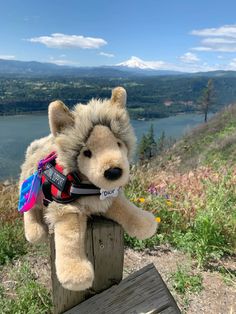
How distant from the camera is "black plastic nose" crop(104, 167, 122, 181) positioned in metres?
1.51

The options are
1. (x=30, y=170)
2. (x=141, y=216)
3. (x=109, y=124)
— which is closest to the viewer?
(x=109, y=124)

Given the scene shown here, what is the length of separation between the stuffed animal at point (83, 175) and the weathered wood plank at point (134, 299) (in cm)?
33

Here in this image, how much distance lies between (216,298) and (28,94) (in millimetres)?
125990

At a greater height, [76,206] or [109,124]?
[109,124]

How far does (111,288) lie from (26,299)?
1327 mm

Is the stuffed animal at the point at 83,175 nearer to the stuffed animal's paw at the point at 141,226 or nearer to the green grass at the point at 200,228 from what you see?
the stuffed animal's paw at the point at 141,226

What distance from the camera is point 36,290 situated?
10.2 ft

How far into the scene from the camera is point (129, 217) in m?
1.89

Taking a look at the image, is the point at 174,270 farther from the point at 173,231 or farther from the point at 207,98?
the point at 207,98

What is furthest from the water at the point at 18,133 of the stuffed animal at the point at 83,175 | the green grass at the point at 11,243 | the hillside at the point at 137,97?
the stuffed animal at the point at 83,175

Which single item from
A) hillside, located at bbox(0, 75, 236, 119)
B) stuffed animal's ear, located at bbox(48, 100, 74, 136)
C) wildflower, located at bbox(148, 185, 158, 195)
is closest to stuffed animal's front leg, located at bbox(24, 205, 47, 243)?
stuffed animal's ear, located at bbox(48, 100, 74, 136)

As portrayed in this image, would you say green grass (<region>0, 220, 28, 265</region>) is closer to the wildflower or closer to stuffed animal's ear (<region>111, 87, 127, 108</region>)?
the wildflower

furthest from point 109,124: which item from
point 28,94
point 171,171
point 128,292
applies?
point 28,94

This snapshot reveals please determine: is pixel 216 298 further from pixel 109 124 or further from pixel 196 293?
pixel 109 124
